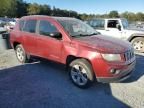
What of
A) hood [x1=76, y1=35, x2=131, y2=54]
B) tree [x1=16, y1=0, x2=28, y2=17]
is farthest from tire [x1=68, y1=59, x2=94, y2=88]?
tree [x1=16, y1=0, x2=28, y2=17]

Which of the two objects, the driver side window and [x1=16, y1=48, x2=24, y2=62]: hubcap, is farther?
the driver side window

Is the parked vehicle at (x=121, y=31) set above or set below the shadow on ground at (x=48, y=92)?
above

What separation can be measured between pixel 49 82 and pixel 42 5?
86.6 m

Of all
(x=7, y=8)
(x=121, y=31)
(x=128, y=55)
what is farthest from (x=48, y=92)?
(x=7, y=8)

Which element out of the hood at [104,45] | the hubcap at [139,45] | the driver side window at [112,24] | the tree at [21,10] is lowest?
the hubcap at [139,45]

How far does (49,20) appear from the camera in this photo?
20.7 feet

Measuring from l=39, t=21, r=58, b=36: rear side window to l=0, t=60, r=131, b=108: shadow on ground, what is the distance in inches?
49.5

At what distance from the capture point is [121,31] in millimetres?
10688

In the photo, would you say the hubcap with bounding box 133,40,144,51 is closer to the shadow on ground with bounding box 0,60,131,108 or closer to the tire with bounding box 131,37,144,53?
the tire with bounding box 131,37,144,53

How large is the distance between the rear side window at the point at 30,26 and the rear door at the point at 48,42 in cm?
32

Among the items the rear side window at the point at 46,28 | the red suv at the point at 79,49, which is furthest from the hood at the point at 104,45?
the rear side window at the point at 46,28

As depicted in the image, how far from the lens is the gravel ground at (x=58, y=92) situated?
15.0 ft

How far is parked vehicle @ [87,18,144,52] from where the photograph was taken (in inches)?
404

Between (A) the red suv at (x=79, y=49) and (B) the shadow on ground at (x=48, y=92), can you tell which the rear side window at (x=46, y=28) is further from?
(B) the shadow on ground at (x=48, y=92)
